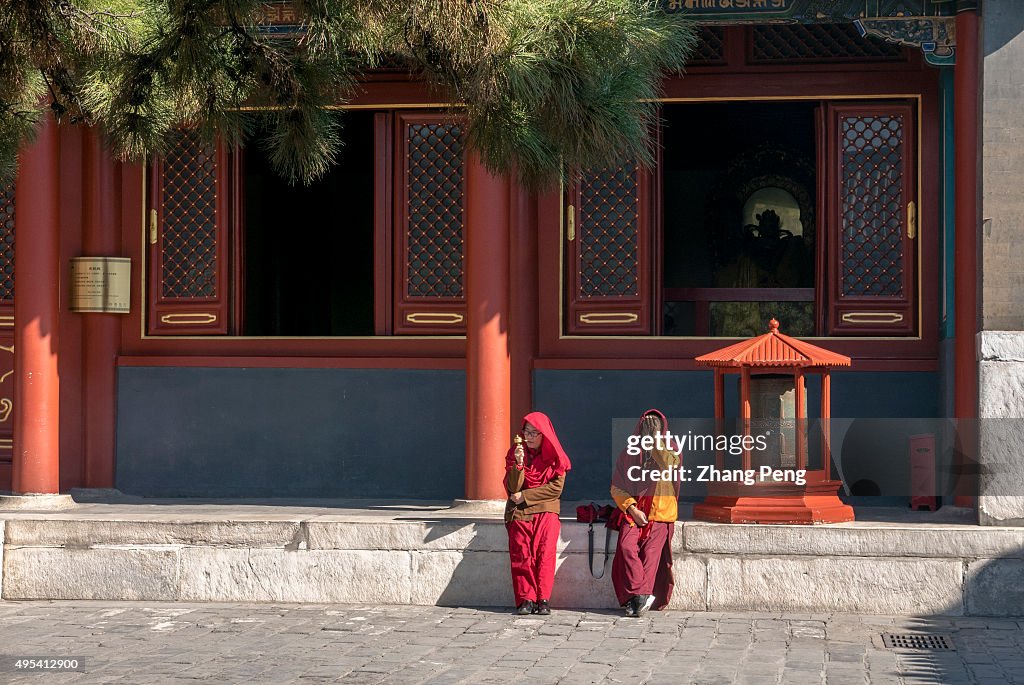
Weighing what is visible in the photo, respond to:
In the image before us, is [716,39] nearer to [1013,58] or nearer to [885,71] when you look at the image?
[885,71]

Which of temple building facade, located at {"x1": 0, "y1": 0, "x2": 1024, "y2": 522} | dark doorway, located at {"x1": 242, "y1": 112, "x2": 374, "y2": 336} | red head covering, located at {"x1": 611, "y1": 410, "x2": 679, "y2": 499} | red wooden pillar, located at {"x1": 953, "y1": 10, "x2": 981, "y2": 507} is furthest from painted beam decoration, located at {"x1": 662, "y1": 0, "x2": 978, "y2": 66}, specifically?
dark doorway, located at {"x1": 242, "y1": 112, "x2": 374, "y2": 336}

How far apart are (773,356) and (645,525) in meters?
1.35

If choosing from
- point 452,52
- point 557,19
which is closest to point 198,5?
point 452,52

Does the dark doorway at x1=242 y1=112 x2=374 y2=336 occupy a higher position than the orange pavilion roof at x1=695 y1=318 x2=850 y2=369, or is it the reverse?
the dark doorway at x1=242 y1=112 x2=374 y2=336

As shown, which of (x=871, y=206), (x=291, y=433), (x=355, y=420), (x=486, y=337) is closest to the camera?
(x=486, y=337)

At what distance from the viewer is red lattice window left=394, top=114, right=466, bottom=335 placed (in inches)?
454

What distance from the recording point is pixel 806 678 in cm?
712

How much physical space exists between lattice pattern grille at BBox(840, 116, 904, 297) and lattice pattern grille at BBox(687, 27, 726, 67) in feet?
3.58

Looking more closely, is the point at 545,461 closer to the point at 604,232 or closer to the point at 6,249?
the point at 604,232

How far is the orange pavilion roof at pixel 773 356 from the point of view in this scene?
925cm

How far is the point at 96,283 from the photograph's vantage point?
37.8 ft

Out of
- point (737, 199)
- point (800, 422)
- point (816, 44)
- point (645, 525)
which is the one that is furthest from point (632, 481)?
point (737, 199)

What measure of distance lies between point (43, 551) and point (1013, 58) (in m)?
7.09

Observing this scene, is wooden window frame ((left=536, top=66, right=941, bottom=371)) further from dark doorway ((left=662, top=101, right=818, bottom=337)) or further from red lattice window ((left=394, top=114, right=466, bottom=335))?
dark doorway ((left=662, top=101, right=818, bottom=337))
